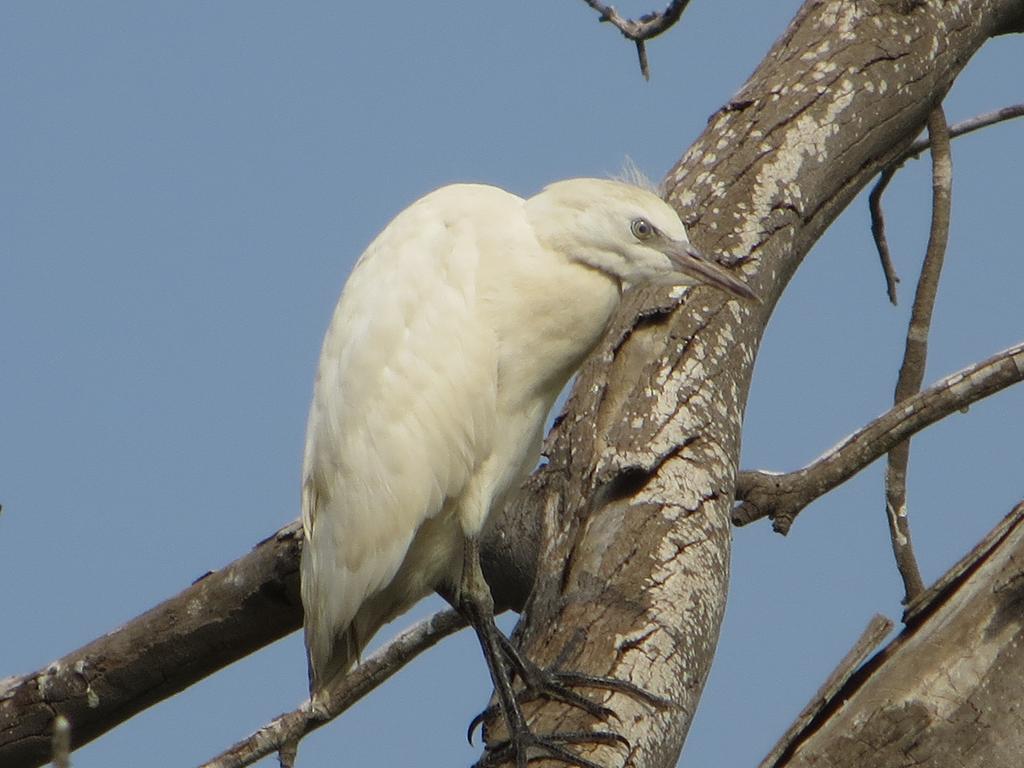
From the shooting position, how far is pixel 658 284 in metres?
3.94

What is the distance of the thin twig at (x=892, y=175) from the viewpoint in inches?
198

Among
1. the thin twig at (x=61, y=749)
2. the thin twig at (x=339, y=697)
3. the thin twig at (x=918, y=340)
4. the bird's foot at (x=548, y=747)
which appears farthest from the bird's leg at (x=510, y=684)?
the thin twig at (x=61, y=749)

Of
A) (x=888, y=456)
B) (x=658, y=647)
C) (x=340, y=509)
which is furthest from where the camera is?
(x=888, y=456)

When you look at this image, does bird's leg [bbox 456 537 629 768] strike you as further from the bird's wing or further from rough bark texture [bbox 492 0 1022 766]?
the bird's wing

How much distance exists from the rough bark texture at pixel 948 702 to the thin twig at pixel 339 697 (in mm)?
1315

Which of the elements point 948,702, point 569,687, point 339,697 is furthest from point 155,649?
point 948,702

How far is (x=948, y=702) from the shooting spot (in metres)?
2.77

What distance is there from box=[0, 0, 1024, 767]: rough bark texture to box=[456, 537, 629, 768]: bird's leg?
40 mm

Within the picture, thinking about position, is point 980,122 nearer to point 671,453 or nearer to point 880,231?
point 880,231

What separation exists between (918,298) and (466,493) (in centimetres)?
151

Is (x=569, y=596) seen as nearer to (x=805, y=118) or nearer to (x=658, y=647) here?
(x=658, y=647)

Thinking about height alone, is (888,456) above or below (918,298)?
below

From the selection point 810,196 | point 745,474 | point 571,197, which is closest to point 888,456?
point 745,474

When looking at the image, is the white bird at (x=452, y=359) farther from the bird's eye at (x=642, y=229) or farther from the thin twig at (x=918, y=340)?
the thin twig at (x=918, y=340)
